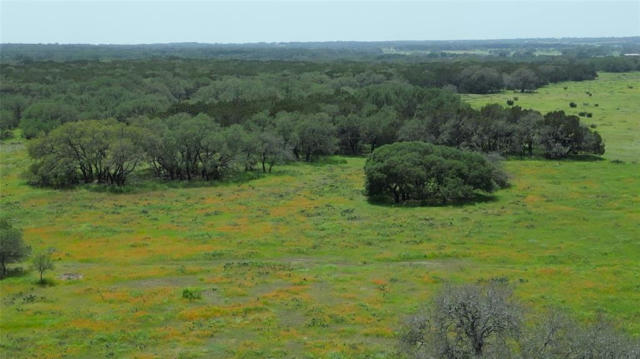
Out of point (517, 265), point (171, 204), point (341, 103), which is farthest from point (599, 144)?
point (171, 204)

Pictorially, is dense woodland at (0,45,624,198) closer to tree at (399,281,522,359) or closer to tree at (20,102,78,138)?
tree at (20,102,78,138)

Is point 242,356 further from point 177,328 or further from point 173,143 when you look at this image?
point 173,143

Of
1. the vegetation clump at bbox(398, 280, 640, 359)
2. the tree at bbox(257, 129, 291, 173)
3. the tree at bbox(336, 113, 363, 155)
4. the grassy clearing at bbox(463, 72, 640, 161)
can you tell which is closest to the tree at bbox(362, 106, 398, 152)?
the tree at bbox(336, 113, 363, 155)

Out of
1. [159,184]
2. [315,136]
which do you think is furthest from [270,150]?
[159,184]

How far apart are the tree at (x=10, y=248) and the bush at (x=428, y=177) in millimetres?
37190

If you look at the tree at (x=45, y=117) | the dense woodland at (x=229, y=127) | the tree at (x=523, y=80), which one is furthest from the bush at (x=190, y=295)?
the tree at (x=523, y=80)

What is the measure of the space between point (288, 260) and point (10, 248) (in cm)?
2082

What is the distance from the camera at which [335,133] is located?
97688mm

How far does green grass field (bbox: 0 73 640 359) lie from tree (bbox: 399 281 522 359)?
5.12m

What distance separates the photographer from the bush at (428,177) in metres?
63.7

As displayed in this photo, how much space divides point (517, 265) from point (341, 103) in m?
70.9

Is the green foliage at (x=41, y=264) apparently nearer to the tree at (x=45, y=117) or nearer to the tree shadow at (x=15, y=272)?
the tree shadow at (x=15, y=272)

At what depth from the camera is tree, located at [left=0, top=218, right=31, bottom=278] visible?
4078 cm

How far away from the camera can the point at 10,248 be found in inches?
1628
